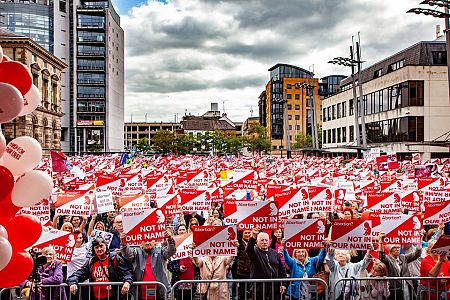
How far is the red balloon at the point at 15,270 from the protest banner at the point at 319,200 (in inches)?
279

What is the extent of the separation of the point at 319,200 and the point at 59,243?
542cm

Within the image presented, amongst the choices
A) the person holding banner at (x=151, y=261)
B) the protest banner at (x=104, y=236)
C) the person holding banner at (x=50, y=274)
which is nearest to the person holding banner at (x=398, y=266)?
the person holding banner at (x=151, y=261)

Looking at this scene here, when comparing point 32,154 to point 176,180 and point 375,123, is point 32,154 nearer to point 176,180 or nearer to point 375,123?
point 176,180

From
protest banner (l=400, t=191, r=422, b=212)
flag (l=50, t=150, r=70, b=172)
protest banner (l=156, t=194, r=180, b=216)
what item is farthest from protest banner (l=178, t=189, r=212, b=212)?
flag (l=50, t=150, r=70, b=172)

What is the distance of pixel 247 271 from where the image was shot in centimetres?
830

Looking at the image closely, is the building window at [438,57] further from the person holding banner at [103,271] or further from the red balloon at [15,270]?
the red balloon at [15,270]

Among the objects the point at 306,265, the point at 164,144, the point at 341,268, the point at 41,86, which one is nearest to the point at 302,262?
the point at 306,265

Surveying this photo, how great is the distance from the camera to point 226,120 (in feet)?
557

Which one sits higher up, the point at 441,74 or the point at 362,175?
the point at 441,74

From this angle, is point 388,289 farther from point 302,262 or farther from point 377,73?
point 377,73

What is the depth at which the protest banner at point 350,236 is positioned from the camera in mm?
7887

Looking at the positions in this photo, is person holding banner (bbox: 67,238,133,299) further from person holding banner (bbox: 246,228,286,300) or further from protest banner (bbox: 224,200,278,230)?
protest banner (bbox: 224,200,278,230)

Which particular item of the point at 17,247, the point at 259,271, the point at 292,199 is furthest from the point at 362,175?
the point at 17,247

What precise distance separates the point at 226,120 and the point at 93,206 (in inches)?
6215
